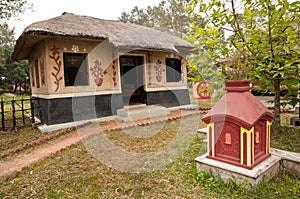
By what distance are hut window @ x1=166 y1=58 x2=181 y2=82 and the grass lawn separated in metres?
6.32

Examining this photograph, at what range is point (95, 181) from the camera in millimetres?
2938

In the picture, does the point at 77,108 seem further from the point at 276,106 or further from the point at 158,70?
the point at 276,106

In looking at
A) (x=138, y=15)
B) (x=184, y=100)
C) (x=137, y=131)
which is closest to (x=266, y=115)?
(x=137, y=131)

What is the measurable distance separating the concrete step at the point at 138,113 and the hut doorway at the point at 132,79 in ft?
3.27

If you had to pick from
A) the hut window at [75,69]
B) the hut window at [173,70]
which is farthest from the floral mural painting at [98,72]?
the hut window at [173,70]

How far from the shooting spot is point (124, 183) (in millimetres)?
2848

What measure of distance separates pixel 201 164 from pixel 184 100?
7.55 metres

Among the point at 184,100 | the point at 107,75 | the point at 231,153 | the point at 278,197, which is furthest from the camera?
the point at 184,100

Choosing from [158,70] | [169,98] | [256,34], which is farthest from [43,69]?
[256,34]

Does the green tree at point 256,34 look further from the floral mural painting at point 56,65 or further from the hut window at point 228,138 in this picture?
the floral mural painting at point 56,65

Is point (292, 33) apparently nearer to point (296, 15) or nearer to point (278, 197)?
point (296, 15)

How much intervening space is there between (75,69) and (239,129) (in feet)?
20.2

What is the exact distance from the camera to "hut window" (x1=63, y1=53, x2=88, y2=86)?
691cm

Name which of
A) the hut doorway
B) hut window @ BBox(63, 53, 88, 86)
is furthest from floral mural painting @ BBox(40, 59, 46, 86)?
the hut doorway
